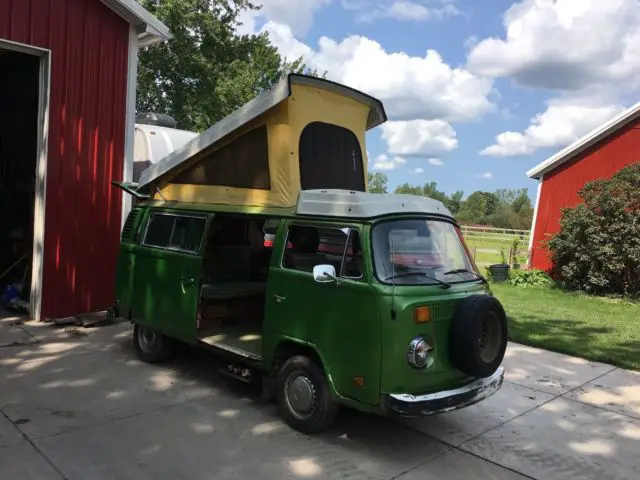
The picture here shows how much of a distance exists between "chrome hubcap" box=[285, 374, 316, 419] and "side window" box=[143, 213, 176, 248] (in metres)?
2.41

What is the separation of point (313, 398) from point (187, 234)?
243 cm

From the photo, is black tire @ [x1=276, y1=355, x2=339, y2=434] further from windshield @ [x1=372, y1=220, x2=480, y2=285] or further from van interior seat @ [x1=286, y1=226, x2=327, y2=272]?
windshield @ [x1=372, y1=220, x2=480, y2=285]

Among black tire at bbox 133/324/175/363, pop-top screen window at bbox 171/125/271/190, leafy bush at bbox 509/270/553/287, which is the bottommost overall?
black tire at bbox 133/324/175/363

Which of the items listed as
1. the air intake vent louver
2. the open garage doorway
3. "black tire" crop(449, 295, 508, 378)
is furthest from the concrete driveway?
the open garage doorway

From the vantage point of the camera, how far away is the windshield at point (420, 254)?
4.30m

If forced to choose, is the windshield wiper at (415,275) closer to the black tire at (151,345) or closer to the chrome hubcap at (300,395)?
the chrome hubcap at (300,395)

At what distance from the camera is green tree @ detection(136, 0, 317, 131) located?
2609 cm

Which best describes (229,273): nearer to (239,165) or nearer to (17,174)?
(239,165)

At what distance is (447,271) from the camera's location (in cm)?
468

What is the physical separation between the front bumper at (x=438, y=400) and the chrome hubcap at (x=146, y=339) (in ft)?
11.5

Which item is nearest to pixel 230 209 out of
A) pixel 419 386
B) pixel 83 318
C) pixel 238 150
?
pixel 238 150

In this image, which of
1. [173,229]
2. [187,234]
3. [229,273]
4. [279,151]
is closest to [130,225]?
[173,229]

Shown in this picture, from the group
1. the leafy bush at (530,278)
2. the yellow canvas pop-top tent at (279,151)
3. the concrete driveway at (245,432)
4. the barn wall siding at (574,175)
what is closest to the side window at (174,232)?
the yellow canvas pop-top tent at (279,151)

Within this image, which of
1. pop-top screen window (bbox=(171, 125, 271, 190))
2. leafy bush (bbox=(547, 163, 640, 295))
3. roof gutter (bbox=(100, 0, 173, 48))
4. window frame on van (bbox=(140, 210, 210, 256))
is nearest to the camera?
pop-top screen window (bbox=(171, 125, 271, 190))
